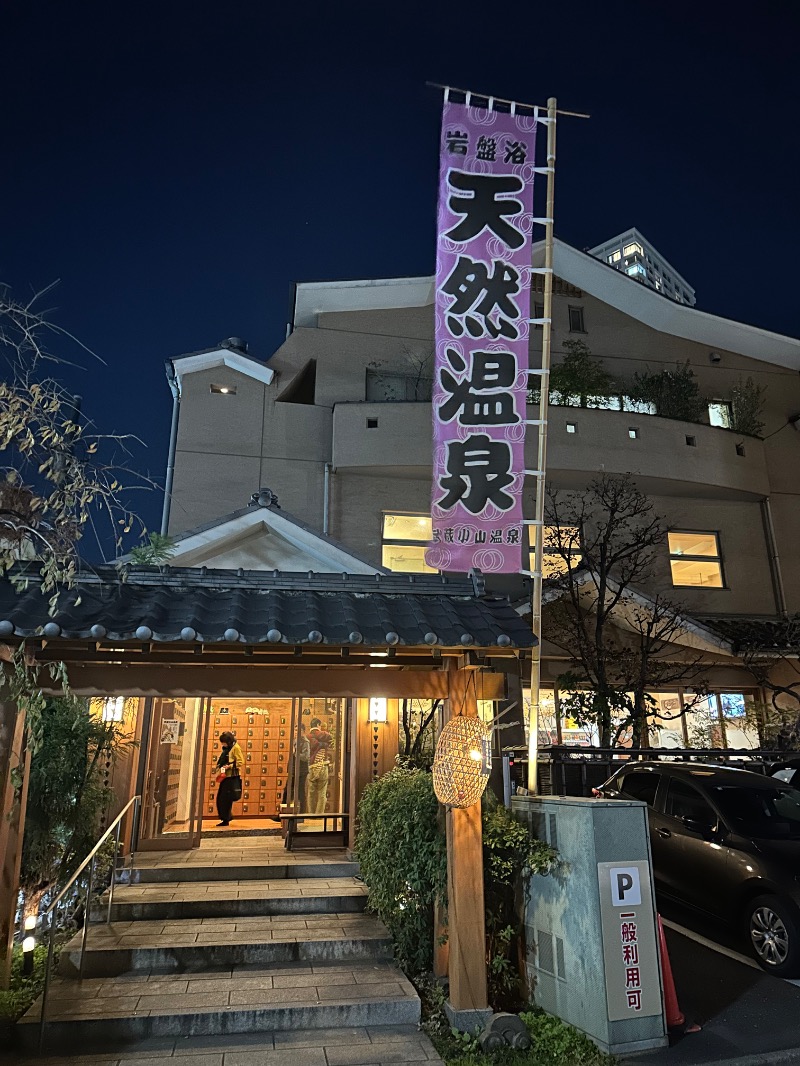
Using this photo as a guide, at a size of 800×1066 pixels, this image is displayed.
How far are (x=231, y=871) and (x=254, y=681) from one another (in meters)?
4.29

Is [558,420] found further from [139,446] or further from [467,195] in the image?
[139,446]

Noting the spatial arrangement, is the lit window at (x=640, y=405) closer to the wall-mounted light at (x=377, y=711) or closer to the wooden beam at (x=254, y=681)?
the wall-mounted light at (x=377, y=711)

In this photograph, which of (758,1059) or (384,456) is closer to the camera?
(758,1059)

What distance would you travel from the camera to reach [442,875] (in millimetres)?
6875

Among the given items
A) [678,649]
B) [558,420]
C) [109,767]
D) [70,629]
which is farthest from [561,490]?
[70,629]

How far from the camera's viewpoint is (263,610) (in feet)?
A: 21.6

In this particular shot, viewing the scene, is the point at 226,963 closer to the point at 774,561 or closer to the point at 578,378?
the point at 578,378

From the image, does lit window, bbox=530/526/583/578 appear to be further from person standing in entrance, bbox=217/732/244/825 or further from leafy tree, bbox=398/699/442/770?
person standing in entrance, bbox=217/732/244/825

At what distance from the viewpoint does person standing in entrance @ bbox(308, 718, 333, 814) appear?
1214cm

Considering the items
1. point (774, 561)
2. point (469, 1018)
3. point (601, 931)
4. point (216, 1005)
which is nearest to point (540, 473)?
point (601, 931)

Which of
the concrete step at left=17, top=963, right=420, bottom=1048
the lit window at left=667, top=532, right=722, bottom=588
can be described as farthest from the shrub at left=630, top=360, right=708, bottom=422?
the concrete step at left=17, top=963, right=420, bottom=1048

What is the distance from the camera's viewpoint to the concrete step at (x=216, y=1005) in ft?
19.9

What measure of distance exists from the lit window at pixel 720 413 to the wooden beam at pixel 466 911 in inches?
626

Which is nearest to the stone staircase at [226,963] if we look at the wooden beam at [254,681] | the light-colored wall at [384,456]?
Answer: the wooden beam at [254,681]
